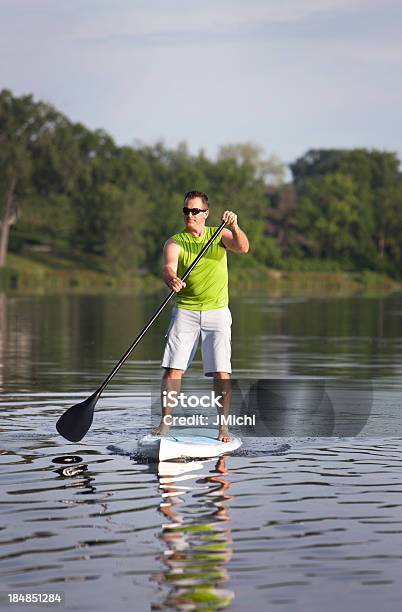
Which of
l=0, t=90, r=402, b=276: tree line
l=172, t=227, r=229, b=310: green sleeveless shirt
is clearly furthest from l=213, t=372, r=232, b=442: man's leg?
l=0, t=90, r=402, b=276: tree line

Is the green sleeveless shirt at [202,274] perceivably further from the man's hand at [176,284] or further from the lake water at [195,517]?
the lake water at [195,517]

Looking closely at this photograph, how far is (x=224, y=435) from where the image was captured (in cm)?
1239

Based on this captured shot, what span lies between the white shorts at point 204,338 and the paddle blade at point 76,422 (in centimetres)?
92

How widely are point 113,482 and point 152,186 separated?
117001 mm

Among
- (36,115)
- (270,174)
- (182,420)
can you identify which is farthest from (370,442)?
(270,174)

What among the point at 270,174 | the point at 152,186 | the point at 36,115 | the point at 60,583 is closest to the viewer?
the point at 60,583

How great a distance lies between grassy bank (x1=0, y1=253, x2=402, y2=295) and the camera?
3885 inches

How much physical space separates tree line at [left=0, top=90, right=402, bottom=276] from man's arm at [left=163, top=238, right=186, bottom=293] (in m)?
93.8

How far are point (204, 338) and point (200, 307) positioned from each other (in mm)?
302

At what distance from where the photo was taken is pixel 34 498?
9742mm

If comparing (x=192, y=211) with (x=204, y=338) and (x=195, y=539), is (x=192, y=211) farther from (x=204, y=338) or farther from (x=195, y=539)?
(x=195, y=539)

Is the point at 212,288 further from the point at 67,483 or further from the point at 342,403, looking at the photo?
the point at 342,403

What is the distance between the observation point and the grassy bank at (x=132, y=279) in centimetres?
9869

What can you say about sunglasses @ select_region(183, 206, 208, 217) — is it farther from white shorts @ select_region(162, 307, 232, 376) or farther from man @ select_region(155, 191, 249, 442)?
white shorts @ select_region(162, 307, 232, 376)
